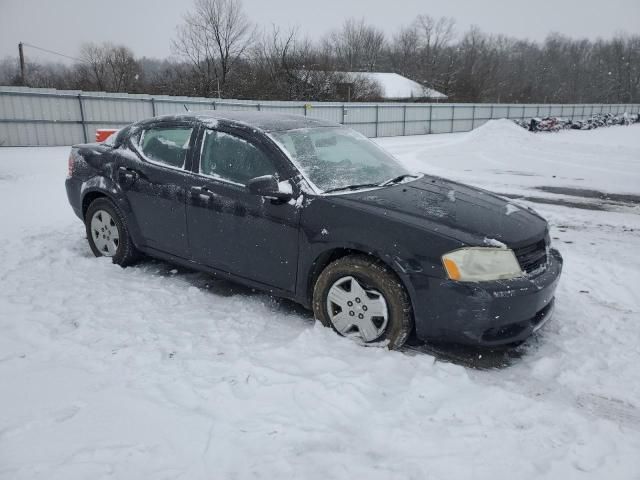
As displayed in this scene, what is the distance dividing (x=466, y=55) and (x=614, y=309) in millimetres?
69267

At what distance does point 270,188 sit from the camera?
345 cm

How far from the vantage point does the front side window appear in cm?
376

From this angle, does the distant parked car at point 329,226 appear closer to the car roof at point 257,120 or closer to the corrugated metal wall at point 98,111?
the car roof at point 257,120

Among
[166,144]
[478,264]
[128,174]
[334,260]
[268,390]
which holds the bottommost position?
[268,390]

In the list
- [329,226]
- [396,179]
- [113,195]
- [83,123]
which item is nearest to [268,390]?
[329,226]

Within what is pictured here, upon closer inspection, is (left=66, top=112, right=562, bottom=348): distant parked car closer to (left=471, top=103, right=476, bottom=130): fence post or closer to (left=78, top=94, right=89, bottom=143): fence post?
(left=78, top=94, right=89, bottom=143): fence post

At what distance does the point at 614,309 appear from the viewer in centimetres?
410

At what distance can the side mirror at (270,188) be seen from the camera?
3.45 m

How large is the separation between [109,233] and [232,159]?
6.11ft

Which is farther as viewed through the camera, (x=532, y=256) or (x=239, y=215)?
(x=239, y=215)

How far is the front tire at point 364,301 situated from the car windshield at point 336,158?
2.20 feet

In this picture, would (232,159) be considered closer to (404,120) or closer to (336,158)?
(336,158)

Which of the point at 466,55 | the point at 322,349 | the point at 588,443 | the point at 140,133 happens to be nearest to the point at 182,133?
the point at 140,133

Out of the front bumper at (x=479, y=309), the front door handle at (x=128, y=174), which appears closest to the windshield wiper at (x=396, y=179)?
the front bumper at (x=479, y=309)
